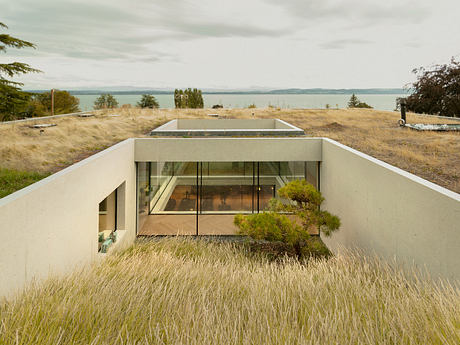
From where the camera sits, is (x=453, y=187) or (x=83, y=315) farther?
(x=453, y=187)

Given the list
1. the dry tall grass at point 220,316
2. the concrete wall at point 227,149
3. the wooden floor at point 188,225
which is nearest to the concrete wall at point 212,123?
the concrete wall at point 227,149

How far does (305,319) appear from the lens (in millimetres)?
2740

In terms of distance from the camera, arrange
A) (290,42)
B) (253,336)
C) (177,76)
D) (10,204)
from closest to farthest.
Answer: (253,336) < (10,204) < (290,42) < (177,76)

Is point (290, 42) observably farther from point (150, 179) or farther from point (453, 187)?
point (453, 187)

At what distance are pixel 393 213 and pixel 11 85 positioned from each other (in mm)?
24066

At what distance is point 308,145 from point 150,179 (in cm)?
590

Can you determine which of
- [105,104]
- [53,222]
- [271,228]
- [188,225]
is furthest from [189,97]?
[53,222]

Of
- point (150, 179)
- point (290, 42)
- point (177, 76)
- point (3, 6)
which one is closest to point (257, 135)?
point (150, 179)

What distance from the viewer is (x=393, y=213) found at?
17.0 feet

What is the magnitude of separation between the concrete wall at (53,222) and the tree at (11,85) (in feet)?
52.0

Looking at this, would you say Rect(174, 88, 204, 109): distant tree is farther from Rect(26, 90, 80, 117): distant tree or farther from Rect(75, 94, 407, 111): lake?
Rect(26, 90, 80, 117): distant tree

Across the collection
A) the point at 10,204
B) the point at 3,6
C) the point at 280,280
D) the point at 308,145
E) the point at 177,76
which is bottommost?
the point at 280,280

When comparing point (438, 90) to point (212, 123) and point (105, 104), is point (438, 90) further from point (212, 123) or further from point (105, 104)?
point (105, 104)

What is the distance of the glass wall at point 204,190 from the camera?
10.4 meters
